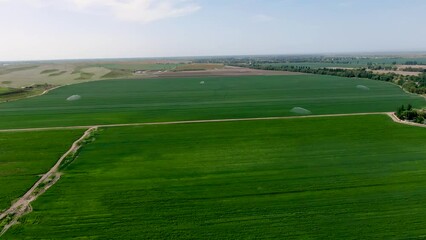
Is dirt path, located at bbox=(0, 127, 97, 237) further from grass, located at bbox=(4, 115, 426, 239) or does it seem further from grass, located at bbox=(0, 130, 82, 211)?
grass, located at bbox=(4, 115, 426, 239)

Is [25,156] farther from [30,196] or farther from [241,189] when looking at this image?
[241,189]

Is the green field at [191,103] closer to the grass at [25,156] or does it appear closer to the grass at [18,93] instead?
the grass at [18,93]

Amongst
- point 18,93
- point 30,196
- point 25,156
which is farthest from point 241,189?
point 18,93

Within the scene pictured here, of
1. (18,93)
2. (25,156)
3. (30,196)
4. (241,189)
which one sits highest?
(18,93)

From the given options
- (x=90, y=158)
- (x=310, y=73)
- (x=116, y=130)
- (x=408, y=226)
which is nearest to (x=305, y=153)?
(x=408, y=226)

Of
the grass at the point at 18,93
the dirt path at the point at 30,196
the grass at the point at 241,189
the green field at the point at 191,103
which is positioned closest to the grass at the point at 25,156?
the dirt path at the point at 30,196
